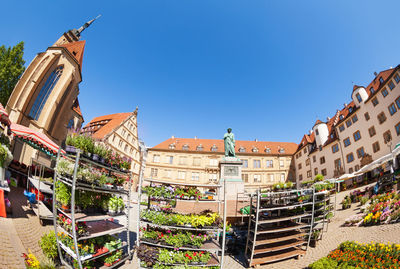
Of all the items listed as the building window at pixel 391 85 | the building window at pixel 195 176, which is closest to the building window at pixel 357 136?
the building window at pixel 391 85

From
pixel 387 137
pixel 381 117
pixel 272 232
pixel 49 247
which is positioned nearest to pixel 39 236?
pixel 49 247

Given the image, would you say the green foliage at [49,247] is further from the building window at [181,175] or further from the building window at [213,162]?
the building window at [213,162]

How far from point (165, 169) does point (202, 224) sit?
1529 inches

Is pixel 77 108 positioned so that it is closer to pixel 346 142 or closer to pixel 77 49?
pixel 77 49

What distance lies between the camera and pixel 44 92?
20844mm

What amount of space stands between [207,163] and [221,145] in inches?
282

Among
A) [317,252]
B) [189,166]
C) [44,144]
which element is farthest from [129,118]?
[317,252]

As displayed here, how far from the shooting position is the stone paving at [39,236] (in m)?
4.85

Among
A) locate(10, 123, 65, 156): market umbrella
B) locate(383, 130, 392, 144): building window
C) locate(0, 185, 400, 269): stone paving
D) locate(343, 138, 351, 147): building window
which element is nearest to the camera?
locate(0, 185, 400, 269): stone paving

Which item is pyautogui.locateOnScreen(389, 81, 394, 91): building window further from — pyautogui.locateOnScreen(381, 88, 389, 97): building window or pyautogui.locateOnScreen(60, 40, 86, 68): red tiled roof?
pyautogui.locateOnScreen(60, 40, 86, 68): red tiled roof

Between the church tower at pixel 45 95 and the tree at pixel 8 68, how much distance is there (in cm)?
347

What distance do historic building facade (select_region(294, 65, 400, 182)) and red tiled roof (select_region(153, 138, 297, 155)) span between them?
975 cm

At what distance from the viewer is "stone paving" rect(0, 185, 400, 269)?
4.85 m

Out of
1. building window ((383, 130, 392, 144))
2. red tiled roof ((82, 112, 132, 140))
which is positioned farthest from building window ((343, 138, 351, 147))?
red tiled roof ((82, 112, 132, 140))
